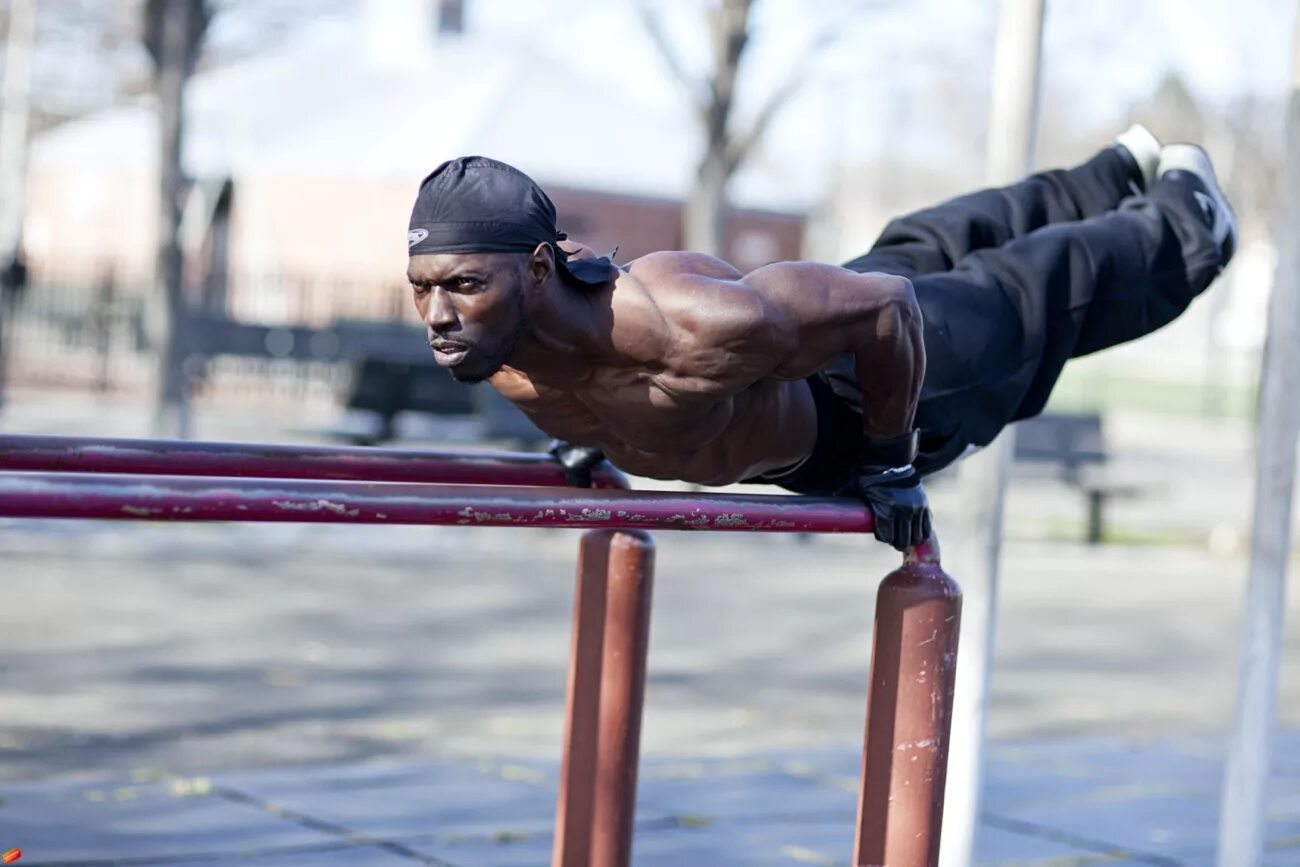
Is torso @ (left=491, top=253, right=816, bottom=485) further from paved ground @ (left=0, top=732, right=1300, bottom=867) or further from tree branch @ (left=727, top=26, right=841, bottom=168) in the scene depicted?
tree branch @ (left=727, top=26, right=841, bottom=168)

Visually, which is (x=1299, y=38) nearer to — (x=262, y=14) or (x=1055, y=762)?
(x=1055, y=762)

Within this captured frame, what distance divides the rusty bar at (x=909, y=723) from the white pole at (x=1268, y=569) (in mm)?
1154

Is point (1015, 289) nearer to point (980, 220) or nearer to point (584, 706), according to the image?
point (980, 220)

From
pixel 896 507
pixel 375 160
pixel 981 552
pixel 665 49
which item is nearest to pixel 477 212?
pixel 896 507

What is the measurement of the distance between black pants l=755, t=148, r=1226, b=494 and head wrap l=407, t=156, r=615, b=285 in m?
0.93

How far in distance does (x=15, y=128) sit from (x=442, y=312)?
90.2 ft

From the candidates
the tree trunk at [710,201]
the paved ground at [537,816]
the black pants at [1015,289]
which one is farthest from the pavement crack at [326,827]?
the tree trunk at [710,201]

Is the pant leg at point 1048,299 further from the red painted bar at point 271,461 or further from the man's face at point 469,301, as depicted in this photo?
the man's face at point 469,301

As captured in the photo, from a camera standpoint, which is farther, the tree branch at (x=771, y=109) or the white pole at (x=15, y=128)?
the white pole at (x=15, y=128)

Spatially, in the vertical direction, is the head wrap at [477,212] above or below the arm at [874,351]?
above

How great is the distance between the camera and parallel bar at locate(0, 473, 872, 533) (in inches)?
90.0

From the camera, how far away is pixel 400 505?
2541 millimetres

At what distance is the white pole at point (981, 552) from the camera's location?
3.81 m

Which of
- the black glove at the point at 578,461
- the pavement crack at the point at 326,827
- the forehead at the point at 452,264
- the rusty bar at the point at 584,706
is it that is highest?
the forehead at the point at 452,264
